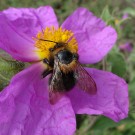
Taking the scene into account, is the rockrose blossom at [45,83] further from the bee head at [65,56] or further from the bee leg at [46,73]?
the bee head at [65,56]

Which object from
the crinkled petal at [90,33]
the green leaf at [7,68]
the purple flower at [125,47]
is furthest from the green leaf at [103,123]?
the purple flower at [125,47]

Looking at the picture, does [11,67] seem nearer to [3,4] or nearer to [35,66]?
[35,66]

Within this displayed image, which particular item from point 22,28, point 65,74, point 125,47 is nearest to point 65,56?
point 65,74

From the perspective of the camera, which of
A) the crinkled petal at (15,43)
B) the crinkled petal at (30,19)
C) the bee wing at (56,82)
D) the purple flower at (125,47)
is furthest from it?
the purple flower at (125,47)

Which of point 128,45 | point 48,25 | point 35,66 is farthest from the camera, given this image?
point 128,45

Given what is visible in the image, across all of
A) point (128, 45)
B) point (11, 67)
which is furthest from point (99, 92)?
point (128, 45)

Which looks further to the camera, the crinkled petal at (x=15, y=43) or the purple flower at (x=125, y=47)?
the purple flower at (x=125, y=47)

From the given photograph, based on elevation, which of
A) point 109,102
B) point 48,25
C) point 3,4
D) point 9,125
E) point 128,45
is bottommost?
point 128,45
